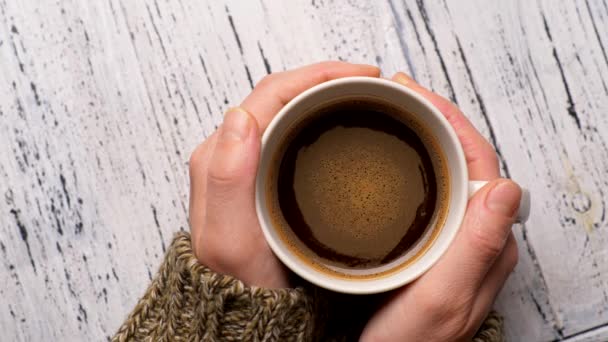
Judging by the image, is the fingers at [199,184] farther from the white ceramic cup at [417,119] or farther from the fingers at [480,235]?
the fingers at [480,235]

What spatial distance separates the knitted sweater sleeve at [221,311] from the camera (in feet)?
2.22

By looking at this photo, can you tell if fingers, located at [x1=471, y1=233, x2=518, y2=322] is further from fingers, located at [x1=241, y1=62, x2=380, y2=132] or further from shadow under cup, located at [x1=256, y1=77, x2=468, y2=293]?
fingers, located at [x1=241, y1=62, x2=380, y2=132]

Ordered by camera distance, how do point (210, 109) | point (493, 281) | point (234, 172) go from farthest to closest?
point (210, 109) < point (493, 281) < point (234, 172)

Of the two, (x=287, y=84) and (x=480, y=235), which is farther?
(x=287, y=84)

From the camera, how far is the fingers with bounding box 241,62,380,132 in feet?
2.46

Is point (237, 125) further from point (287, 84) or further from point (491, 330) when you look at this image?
point (491, 330)

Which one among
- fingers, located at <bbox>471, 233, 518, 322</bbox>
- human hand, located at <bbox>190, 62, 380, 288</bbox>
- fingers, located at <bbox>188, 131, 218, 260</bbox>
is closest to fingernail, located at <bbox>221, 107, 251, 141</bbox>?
human hand, located at <bbox>190, 62, 380, 288</bbox>

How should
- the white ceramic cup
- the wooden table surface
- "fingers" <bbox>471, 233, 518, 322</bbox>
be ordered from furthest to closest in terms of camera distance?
the wooden table surface
"fingers" <bbox>471, 233, 518, 322</bbox>
the white ceramic cup

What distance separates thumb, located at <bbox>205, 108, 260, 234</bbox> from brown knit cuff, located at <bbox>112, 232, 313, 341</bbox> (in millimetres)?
70

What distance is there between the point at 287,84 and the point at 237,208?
0.19 m

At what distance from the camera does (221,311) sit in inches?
27.0

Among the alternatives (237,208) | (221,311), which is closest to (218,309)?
(221,311)

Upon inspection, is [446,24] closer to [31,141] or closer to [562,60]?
[562,60]

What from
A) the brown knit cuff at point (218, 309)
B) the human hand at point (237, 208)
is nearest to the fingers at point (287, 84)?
the human hand at point (237, 208)
